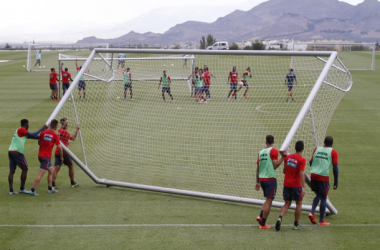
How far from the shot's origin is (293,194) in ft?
35.1

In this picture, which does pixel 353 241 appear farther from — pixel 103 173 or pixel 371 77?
pixel 371 77

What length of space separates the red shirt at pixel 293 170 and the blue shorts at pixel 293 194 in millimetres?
76

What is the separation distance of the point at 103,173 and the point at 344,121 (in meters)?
12.8

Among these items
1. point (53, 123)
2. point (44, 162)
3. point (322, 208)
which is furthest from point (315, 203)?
point (44, 162)

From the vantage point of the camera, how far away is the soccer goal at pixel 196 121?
1267 cm

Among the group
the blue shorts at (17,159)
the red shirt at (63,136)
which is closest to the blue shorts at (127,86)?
the red shirt at (63,136)

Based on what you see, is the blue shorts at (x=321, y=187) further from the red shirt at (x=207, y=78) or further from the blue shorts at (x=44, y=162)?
the red shirt at (x=207, y=78)

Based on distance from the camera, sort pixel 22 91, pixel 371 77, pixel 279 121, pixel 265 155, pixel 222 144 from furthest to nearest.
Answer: pixel 371 77 < pixel 22 91 < pixel 279 121 < pixel 222 144 < pixel 265 155

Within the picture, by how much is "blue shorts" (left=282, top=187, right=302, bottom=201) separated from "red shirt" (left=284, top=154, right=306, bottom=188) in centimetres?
8

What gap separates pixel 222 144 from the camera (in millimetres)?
18266

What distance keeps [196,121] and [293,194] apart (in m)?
10.4

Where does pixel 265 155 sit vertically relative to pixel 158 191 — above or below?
above

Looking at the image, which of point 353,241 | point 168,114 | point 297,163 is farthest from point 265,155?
point 168,114

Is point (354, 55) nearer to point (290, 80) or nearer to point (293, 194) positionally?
point (290, 80)
